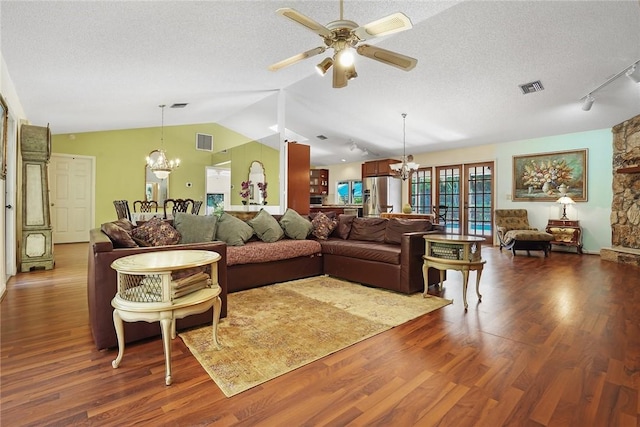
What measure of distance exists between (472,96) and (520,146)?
9.18ft

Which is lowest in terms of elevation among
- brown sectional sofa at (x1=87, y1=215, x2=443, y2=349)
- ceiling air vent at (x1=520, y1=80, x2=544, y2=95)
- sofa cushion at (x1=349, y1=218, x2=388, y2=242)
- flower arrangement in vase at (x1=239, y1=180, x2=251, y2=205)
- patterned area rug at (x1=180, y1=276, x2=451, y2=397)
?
patterned area rug at (x1=180, y1=276, x2=451, y2=397)

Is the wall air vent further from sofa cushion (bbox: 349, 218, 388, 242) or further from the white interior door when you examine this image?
sofa cushion (bbox: 349, 218, 388, 242)

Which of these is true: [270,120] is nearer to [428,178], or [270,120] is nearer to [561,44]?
[428,178]

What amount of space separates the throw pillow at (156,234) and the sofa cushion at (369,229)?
2394 mm

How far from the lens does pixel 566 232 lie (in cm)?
648

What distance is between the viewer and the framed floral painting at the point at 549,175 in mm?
6613

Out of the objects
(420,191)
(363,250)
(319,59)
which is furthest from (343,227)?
(420,191)

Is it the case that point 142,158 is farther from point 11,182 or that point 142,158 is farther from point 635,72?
point 635,72

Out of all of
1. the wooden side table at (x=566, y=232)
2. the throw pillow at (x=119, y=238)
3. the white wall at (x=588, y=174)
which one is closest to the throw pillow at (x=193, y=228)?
the throw pillow at (x=119, y=238)

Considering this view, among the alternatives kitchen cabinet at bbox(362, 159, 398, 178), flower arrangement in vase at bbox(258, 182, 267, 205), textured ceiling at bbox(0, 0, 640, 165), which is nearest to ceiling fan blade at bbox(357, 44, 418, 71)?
textured ceiling at bbox(0, 0, 640, 165)

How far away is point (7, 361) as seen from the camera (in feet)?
6.48

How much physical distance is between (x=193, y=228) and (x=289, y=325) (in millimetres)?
1630

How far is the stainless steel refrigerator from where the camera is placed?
29.5ft

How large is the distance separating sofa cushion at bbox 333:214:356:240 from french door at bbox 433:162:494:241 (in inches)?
177
